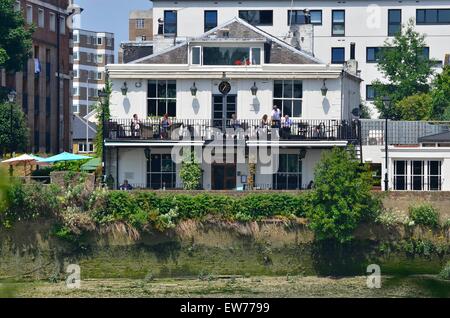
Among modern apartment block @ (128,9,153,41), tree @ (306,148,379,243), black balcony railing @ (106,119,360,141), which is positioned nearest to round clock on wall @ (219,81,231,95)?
black balcony railing @ (106,119,360,141)

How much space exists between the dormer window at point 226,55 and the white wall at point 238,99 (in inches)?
36.0

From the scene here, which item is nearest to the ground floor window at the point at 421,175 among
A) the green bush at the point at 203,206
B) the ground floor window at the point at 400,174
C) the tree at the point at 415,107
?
the ground floor window at the point at 400,174

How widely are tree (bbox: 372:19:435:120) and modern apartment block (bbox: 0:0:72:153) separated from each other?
67.5ft

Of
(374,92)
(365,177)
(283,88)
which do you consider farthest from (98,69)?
(365,177)

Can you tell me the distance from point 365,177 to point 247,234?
166 inches

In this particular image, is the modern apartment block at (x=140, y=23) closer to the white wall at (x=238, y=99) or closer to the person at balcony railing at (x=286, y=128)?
the white wall at (x=238, y=99)

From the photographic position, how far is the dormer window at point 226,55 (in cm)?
5219

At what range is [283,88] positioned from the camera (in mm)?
51750

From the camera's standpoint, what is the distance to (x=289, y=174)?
5053 centimetres

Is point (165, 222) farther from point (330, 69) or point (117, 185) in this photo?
point (330, 69)

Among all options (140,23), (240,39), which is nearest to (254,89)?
(240,39)

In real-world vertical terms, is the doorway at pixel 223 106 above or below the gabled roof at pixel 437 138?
above

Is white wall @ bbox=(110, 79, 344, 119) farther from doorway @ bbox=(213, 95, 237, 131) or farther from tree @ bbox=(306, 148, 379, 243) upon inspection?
tree @ bbox=(306, 148, 379, 243)

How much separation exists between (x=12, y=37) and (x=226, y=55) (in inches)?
635
